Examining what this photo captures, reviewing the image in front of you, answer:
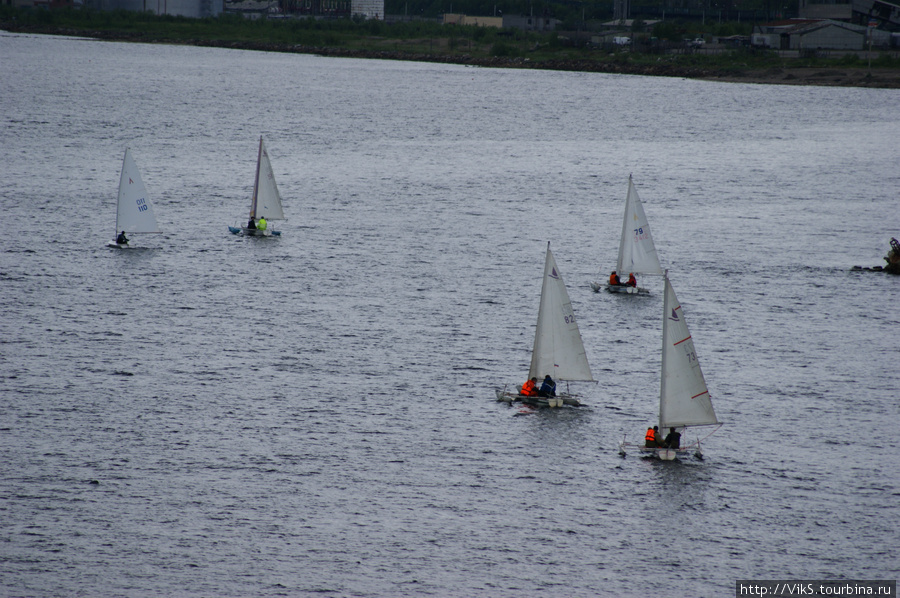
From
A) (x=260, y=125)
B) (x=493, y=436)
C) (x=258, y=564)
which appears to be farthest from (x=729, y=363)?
(x=260, y=125)

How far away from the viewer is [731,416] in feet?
190

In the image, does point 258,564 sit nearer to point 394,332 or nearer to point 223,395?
point 223,395

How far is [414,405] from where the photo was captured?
58562 mm

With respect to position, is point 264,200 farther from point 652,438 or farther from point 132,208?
point 652,438

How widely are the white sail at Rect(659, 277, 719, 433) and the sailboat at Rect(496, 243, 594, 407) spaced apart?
6.64 meters

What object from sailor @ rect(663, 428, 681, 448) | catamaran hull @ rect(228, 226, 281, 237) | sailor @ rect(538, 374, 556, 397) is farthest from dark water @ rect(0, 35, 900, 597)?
sailor @ rect(663, 428, 681, 448)

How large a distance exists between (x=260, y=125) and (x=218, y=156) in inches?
1687

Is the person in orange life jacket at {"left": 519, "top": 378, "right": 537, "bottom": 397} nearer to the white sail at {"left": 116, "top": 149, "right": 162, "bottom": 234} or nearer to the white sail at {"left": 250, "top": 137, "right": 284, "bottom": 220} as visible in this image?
the white sail at {"left": 116, "top": 149, "right": 162, "bottom": 234}

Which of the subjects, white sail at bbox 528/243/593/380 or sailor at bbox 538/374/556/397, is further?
sailor at bbox 538/374/556/397

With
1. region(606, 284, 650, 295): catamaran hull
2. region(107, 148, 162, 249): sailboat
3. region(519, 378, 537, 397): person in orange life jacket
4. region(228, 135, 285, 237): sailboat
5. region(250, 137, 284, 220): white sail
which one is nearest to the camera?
region(519, 378, 537, 397): person in orange life jacket

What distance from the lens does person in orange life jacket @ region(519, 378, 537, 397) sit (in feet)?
193

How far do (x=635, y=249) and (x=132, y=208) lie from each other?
46.0 metres

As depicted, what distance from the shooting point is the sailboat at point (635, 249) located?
270 feet

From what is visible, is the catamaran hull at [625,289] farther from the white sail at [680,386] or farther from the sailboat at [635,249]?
the white sail at [680,386]
